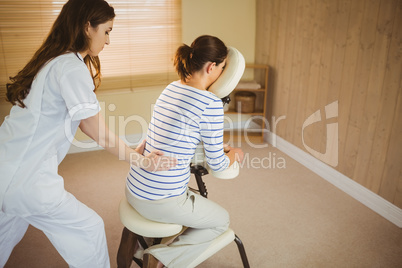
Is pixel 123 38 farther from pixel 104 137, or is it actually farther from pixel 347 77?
pixel 104 137

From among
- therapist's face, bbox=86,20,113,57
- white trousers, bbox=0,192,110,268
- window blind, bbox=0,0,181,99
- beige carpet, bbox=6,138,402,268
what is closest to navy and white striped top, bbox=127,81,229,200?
white trousers, bbox=0,192,110,268

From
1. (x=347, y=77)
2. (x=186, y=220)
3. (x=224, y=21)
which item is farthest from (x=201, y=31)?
(x=186, y=220)

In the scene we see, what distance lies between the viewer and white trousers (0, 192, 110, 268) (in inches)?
53.5

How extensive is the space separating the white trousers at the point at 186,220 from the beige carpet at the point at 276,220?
17.4 inches

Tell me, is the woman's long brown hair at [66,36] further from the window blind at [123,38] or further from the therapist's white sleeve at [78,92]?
the window blind at [123,38]

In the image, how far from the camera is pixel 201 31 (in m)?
3.55

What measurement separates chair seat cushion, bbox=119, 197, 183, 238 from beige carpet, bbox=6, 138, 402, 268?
1.95ft

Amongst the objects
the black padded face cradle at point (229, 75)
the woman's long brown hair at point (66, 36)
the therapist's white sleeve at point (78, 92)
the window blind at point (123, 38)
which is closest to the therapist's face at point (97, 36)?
the woman's long brown hair at point (66, 36)

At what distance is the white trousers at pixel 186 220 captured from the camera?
4.84 ft

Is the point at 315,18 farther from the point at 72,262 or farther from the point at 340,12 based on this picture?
the point at 72,262

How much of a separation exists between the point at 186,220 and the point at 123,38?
224cm

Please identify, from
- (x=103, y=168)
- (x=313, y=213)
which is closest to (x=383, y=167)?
(x=313, y=213)

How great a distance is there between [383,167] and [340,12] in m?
1.09

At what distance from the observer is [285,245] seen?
2.12m
